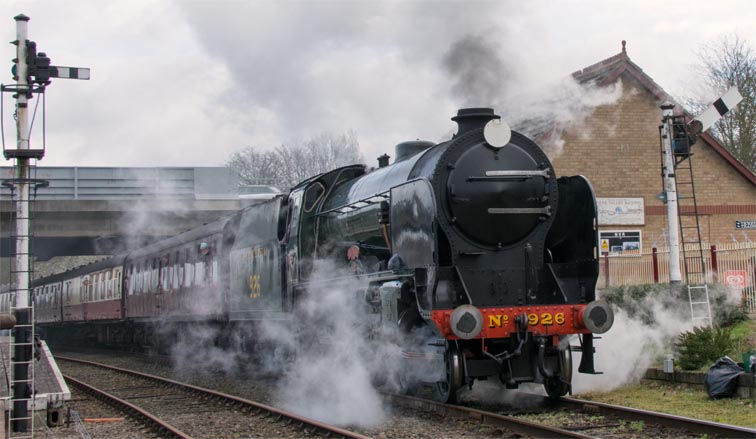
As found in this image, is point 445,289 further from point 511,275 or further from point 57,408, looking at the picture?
point 57,408

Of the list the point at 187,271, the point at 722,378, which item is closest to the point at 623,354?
the point at 722,378

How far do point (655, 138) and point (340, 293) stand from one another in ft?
48.2

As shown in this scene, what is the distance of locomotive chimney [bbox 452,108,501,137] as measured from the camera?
9031mm

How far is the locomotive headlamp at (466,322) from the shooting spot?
7801 mm

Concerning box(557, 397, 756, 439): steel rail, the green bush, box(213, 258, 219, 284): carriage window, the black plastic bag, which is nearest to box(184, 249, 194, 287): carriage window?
box(213, 258, 219, 284): carriage window

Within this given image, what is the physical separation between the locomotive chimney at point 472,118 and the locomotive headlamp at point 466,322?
2134mm

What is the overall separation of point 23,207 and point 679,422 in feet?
20.1

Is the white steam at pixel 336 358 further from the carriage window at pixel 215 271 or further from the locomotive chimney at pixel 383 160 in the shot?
the carriage window at pixel 215 271

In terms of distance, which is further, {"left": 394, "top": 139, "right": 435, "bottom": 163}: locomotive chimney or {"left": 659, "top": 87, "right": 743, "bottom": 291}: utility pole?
{"left": 659, "top": 87, "right": 743, "bottom": 291}: utility pole

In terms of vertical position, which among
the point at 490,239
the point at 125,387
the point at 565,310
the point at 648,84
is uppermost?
the point at 648,84

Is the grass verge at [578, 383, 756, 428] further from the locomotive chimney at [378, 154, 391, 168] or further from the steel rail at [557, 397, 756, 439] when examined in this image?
the locomotive chimney at [378, 154, 391, 168]

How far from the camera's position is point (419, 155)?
9500 millimetres

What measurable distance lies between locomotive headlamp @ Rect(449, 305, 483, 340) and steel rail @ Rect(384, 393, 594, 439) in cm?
73

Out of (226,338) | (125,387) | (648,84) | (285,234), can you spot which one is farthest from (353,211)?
(648,84)
